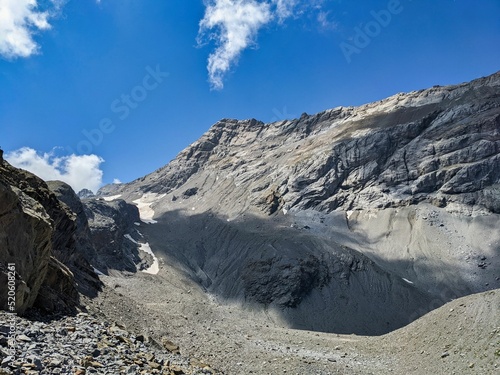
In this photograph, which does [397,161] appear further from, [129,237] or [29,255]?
[29,255]

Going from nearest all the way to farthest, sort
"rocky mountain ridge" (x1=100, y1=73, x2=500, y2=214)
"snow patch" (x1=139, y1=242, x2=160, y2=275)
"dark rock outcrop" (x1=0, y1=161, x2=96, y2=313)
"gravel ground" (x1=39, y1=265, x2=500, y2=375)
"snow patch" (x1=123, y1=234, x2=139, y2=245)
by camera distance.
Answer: "dark rock outcrop" (x1=0, y1=161, x2=96, y2=313)
"gravel ground" (x1=39, y1=265, x2=500, y2=375)
"snow patch" (x1=139, y1=242, x2=160, y2=275)
"rocky mountain ridge" (x1=100, y1=73, x2=500, y2=214)
"snow patch" (x1=123, y1=234, x2=139, y2=245)

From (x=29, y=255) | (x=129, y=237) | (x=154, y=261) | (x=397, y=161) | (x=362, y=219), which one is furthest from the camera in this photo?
(x=397, y=161)

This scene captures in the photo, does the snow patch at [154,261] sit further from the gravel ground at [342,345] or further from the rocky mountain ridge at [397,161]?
the gravel ground at [342,345]

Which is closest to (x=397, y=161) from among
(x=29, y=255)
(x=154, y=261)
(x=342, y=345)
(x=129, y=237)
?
(x=154, y=261)

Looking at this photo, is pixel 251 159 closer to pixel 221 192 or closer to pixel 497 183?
pixel 221 192

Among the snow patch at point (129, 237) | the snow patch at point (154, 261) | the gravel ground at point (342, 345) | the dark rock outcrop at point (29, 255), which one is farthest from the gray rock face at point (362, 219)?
the dark rock outcrop at point (29, 255)

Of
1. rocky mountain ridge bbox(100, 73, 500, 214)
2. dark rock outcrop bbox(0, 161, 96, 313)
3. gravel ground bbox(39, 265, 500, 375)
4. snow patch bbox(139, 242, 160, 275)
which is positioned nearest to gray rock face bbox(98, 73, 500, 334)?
rocky mountain ridge bbox(100, 73, 500, 214)

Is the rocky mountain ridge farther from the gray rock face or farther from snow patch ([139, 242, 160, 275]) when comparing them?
snow patch ([139, 242, 160, 275])

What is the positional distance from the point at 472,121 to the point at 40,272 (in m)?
137

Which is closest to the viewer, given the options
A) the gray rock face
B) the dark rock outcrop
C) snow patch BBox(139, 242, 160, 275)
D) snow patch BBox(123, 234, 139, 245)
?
the dark rock outcrop

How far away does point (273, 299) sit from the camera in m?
84.8

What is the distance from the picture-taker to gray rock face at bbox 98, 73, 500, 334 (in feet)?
275

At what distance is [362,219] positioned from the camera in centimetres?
11706

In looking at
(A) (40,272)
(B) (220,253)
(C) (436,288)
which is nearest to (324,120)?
(B) (220,253)
